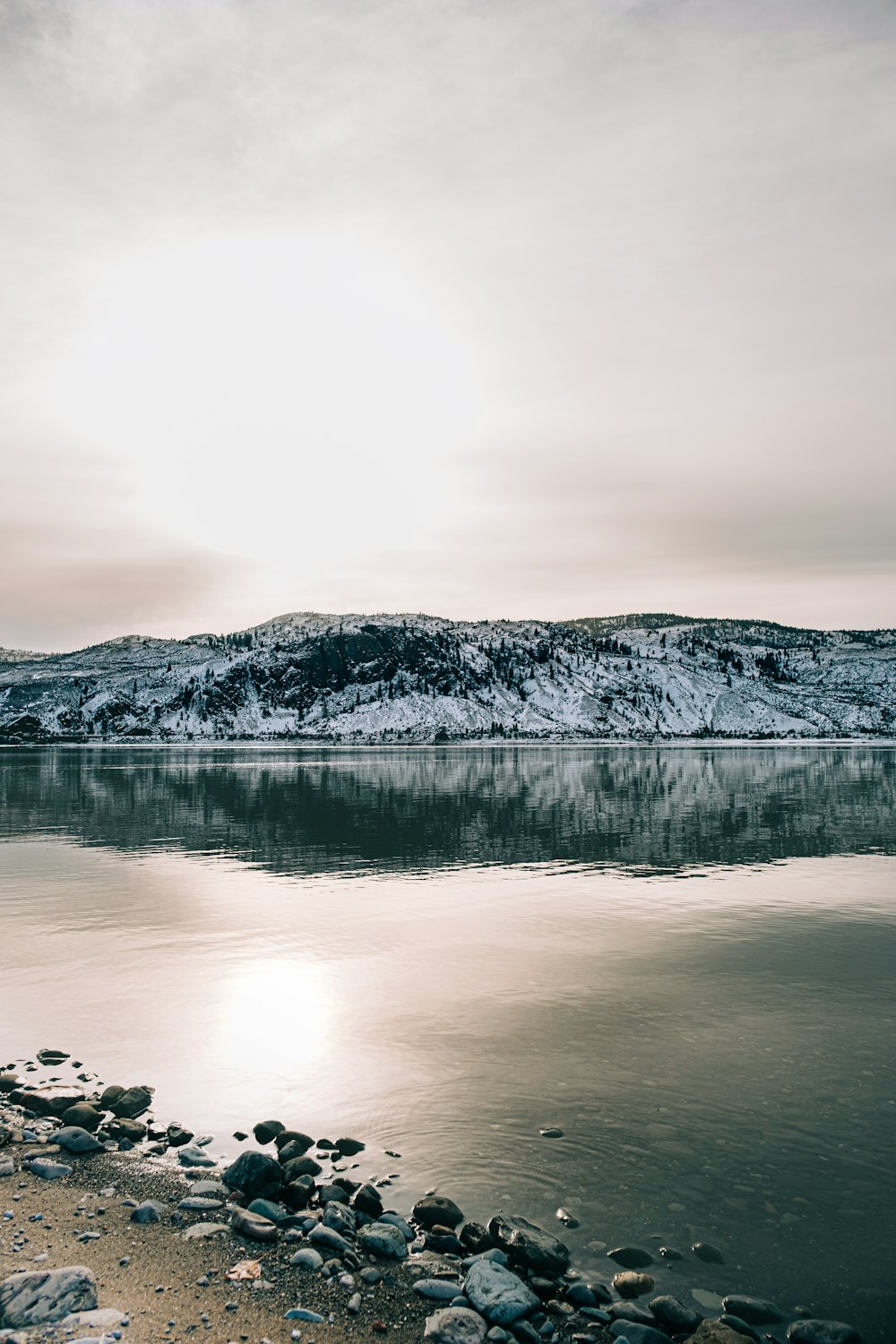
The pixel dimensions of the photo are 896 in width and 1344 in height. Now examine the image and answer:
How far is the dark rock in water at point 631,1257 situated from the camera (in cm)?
1034

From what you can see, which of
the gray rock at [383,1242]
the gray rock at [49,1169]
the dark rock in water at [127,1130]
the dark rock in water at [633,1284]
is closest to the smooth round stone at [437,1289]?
the gray rock at [383,1242]

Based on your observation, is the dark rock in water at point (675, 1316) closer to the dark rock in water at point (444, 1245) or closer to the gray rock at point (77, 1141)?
the dark rock in water at point (444, 1245)

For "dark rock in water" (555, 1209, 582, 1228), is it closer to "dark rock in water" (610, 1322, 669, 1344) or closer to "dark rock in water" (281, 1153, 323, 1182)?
"dark rock in water" (610, 1322, 669, 1344)

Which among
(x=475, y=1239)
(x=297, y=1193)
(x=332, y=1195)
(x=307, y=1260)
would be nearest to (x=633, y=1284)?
(x=475, y=1239)

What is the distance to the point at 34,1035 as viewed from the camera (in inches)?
711

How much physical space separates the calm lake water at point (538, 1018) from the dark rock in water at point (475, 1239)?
901 mm

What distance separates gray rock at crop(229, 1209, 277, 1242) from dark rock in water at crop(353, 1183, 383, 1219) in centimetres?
108

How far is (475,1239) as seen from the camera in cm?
1063

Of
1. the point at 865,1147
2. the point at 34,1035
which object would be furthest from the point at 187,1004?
the point at 865,1147

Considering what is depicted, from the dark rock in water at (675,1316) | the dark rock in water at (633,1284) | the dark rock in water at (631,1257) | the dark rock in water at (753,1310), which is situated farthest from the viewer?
the dark rock in water at (631,1257)

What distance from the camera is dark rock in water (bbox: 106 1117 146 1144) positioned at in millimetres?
13445

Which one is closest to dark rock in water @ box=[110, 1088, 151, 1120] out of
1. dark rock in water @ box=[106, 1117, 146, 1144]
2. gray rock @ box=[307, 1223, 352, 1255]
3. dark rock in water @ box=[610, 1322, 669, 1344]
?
dark rock in water @ box=[106, 1117, 146, 1144]

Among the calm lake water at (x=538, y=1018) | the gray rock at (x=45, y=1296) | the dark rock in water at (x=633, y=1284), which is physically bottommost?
the calm lake water at (x=538, y=1018)

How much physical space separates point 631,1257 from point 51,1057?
1154 centimetres
